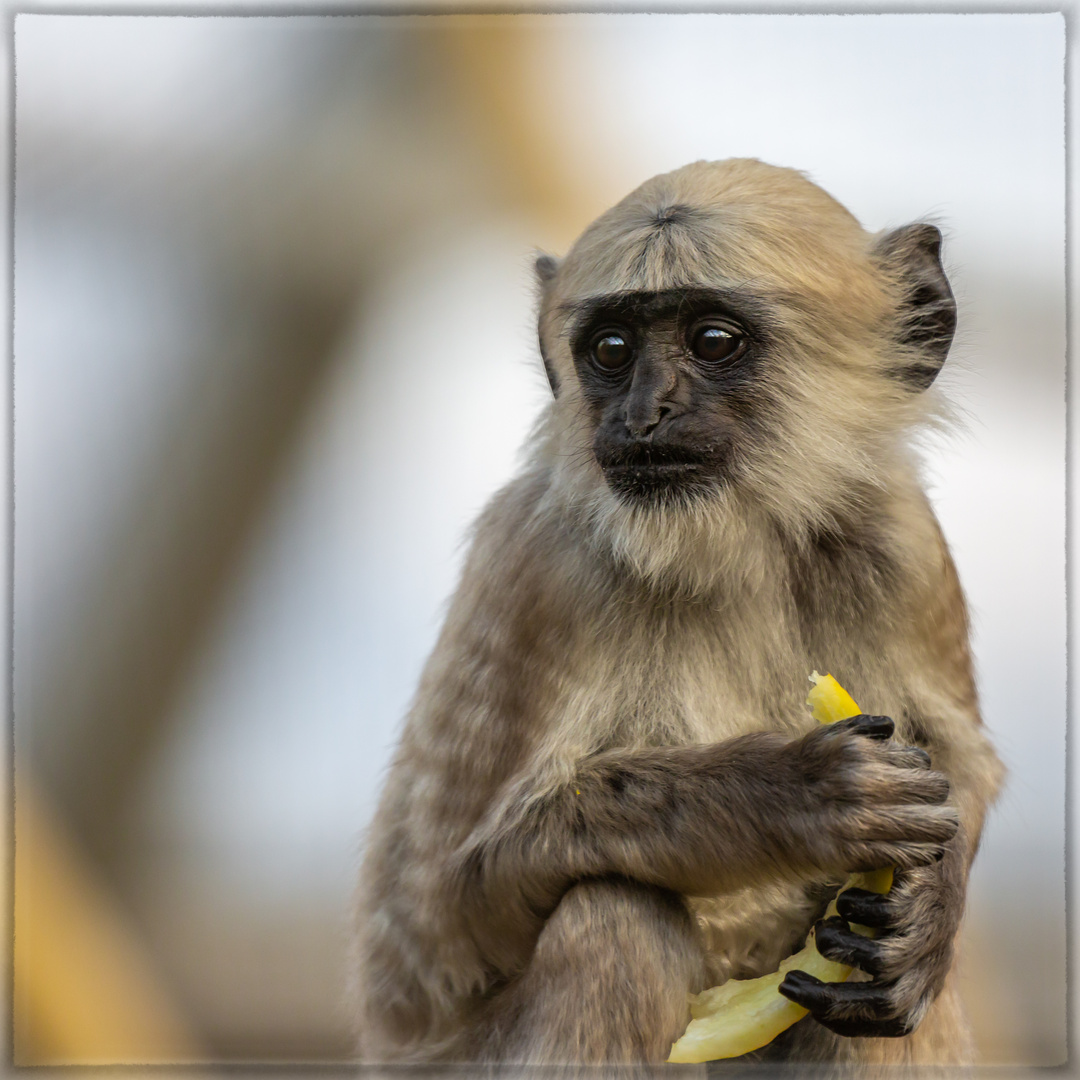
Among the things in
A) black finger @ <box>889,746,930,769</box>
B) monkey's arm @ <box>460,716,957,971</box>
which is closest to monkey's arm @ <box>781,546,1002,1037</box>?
monkey's arm @ <box>460,716,957,971</box>

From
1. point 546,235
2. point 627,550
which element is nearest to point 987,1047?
point 627,550

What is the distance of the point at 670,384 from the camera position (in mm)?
2441

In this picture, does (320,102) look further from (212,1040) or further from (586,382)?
(212,1040)

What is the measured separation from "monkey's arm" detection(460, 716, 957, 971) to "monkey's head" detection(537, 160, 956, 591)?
1.75 feet

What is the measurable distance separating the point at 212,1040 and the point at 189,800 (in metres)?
0.72

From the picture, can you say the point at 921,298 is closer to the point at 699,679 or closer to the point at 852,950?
the point at 699,679

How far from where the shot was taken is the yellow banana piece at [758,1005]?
2326 millimetres

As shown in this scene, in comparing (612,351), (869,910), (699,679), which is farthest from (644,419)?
(869,910)

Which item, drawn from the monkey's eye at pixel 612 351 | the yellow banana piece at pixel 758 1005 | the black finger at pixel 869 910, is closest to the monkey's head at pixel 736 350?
the monkey's eye at pixel 612 351

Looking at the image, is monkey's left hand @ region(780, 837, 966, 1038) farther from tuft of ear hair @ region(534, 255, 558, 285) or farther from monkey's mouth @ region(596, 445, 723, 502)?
tuft of ear hair @ region(534, 255, 558, 285)

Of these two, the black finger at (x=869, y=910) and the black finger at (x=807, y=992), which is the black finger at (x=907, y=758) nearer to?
the black finger at (x=869, y=910)

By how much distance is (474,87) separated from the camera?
133 inches

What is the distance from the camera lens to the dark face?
8.00ft

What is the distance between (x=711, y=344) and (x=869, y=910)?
1296 millimetres
